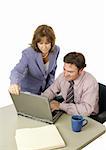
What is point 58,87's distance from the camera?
2559 mm

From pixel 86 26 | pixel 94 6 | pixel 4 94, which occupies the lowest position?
pixel 4 94

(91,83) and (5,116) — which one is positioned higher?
(91,83)

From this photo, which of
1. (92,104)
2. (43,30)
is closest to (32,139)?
(92,104)

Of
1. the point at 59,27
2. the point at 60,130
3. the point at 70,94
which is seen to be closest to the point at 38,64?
the point at 70,94

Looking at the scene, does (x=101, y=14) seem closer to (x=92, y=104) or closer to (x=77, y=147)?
(x=92, y=104)

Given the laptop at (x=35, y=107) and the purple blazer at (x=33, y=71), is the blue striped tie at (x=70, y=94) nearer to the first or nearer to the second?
the laptop at (x=35, y=107)

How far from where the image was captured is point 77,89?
2.41 meters

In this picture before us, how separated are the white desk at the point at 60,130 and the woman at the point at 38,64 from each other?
374 mm

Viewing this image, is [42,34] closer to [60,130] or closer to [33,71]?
[33,71]

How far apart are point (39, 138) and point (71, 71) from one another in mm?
719

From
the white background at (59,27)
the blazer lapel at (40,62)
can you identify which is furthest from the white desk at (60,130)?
the white background at (59,27)

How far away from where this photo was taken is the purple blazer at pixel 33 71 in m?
2.68

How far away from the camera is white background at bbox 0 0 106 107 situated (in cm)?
383

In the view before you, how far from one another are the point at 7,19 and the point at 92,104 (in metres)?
2.04
